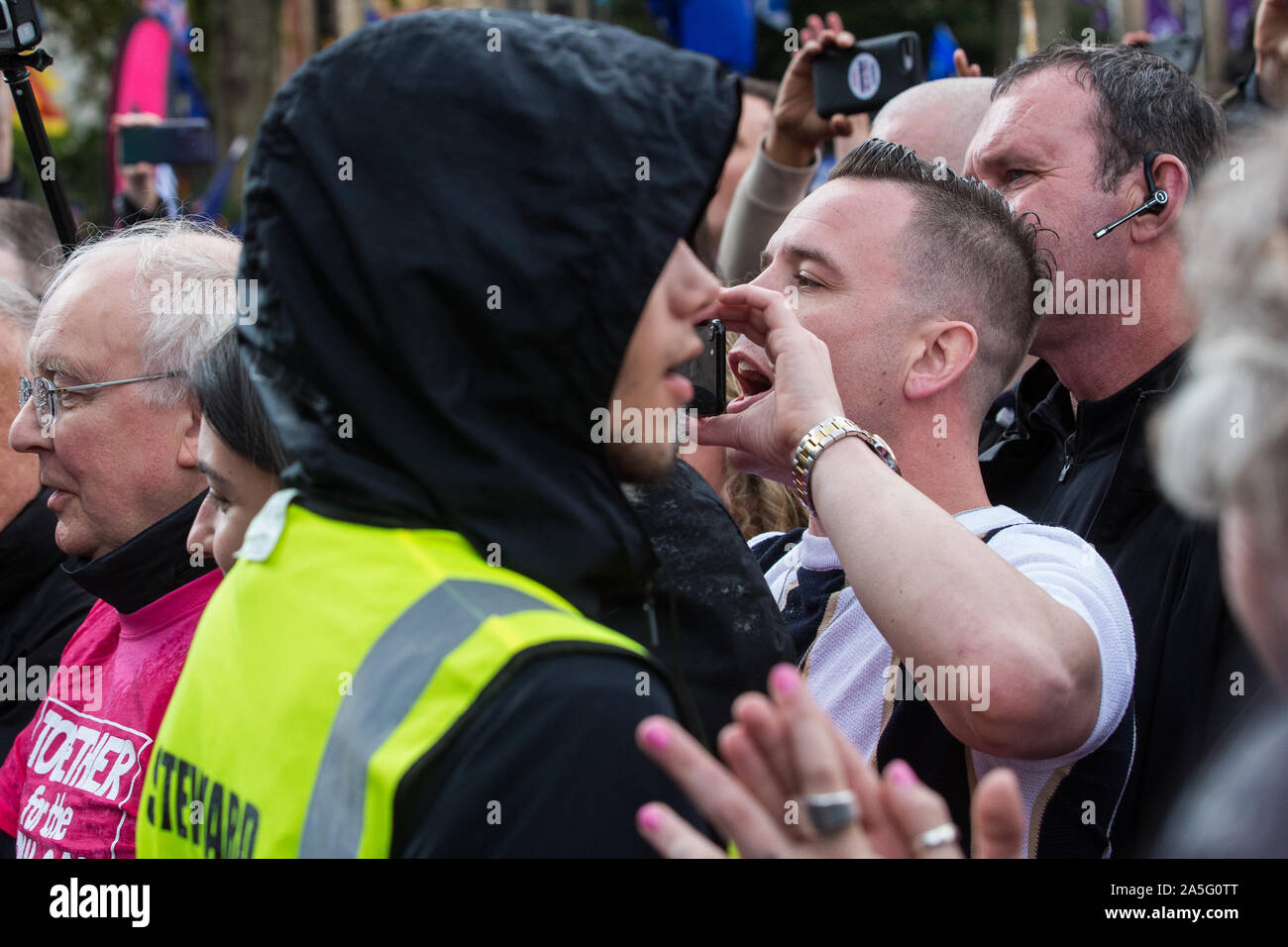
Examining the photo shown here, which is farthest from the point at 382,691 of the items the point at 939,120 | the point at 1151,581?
the point at 939,120

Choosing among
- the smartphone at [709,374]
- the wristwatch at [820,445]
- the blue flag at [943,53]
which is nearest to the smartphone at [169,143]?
the smartphone at [709,374]

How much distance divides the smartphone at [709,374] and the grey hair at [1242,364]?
1.36m

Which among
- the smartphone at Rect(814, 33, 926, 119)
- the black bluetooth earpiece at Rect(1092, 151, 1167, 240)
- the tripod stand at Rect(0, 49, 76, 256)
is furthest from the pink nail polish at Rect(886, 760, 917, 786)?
the smartphone at Rect(814, 33, 926, 119)

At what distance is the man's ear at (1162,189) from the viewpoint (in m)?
2.80

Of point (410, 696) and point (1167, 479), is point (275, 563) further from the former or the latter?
point (1167, 479)

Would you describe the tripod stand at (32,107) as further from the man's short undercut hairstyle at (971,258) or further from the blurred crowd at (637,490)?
the man's short undercut hairstyle at (971,258)

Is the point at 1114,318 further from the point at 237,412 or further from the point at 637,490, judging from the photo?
the point at 237,412

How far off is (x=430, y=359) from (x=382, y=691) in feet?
1.07

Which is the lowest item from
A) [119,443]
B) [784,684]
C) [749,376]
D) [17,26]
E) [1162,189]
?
[119,443]

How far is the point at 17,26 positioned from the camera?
290cm

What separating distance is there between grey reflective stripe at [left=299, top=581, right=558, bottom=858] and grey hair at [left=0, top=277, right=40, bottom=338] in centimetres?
259

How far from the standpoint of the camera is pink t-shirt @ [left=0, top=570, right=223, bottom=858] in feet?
7.10

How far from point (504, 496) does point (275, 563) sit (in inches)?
10.2
